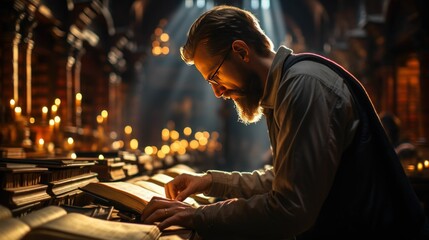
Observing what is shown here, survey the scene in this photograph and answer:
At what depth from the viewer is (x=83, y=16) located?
34.4ft

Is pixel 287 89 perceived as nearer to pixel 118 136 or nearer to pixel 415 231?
pixel 415 231

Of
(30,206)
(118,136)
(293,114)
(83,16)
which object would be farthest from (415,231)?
(118,136)

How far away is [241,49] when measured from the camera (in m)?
2.42

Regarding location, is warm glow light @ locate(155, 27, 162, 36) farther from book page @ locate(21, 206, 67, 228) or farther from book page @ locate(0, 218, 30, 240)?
book page @ locate(0, 218, 30, 240)

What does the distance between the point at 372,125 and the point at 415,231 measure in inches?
16.7

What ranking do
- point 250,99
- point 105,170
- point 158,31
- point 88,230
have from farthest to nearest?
point 158,31
point 105,170
point 250,99
point 88,230

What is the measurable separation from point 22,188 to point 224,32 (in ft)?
3.35

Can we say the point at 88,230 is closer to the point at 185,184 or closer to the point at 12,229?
the point at 12,229

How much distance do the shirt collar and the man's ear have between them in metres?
0.14

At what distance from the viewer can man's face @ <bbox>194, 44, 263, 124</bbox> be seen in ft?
8.03

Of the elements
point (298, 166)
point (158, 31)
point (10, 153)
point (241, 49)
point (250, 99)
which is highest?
point (158, 31)

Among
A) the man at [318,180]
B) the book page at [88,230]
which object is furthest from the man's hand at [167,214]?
the book page at [88,230]

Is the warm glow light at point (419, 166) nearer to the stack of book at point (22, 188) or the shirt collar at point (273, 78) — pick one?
the shirt collar at point (273, 78)

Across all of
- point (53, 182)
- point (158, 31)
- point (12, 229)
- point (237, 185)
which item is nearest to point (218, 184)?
point (237, 185)
